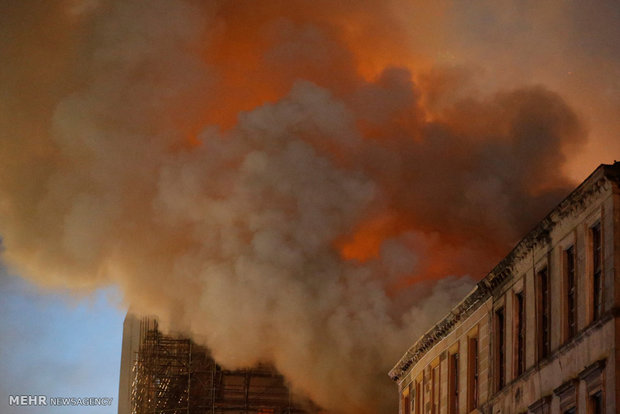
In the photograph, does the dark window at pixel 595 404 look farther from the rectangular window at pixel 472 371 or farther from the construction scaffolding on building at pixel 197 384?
the construction scaffolding on building at pixel 197 384

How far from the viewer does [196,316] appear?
65625 mm

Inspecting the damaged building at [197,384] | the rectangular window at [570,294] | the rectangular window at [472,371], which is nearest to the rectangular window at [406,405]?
the rectangular window at [472,371]

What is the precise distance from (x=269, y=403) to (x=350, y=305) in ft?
33.6

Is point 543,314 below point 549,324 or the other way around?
the other way around

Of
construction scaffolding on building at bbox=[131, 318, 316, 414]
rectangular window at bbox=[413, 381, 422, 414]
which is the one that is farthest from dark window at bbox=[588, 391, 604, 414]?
construction scaffolding on building at bbox=[131, 318, 316, 414]

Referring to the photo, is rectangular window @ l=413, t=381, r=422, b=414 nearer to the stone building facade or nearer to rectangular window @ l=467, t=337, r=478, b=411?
the stone building facade

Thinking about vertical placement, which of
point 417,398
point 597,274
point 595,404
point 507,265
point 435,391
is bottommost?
point 595,404

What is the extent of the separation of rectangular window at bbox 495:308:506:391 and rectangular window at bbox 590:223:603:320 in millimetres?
7635

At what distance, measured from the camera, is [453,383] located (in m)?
50.5

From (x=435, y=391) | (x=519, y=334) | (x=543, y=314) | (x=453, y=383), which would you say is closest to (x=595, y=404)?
(x=543, y=314)

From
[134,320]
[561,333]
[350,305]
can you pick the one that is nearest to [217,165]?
[350,305]

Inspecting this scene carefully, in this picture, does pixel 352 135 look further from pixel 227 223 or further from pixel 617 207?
pixel 617 207

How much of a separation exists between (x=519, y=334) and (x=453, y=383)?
7.61m

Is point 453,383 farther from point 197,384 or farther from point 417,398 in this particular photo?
point 197,384
